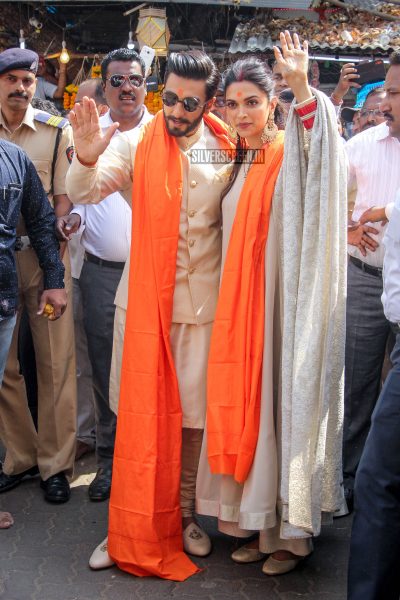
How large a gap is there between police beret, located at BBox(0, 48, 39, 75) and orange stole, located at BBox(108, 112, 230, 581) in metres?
0.94

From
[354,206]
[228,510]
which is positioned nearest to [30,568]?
[228,510]

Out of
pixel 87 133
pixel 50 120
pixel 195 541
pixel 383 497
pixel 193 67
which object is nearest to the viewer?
pixel 383 497

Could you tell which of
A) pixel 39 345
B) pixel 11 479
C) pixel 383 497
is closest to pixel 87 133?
pixel 39 345

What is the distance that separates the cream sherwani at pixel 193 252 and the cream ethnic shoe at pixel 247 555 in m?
0.56

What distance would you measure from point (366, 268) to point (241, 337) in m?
1.01

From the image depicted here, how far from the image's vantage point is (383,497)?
8.38 ft

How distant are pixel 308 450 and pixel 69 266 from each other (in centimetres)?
176

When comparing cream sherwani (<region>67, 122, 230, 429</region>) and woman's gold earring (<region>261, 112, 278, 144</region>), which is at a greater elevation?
woman's gold earring (<region>261, 112, 278, 144</region>)

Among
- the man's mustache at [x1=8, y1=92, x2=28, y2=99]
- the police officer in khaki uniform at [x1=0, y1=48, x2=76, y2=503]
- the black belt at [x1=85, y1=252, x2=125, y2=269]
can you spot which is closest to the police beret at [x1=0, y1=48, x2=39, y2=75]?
the police officer in khaki uniform at [x1=0, y1=48, x2=76, y2=503]

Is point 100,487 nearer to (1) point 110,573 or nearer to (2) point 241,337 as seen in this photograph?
(1) point 110,573

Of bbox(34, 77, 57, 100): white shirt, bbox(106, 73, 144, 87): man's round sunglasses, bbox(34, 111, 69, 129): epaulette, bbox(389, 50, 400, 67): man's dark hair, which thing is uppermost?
bbox(34, 77, 57, 100): white shirt

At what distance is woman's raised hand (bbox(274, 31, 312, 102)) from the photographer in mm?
2928

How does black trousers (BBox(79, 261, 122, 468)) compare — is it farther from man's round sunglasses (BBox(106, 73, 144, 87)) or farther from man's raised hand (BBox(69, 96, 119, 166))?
man's raised hand (BBox(69, 96, 119, 166))

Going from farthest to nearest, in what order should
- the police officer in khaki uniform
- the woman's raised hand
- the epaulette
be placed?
the epaulette
the police officer in khaki uniform
the woman's raised hand
